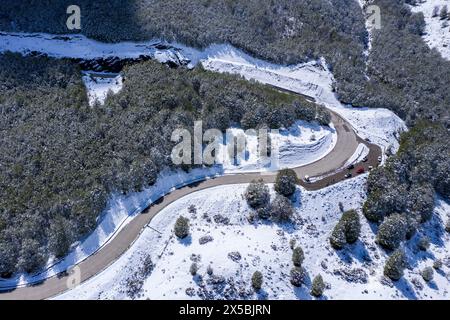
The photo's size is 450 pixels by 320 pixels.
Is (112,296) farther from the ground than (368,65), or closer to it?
closer to it

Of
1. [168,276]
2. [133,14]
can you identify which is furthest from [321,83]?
[168,276]

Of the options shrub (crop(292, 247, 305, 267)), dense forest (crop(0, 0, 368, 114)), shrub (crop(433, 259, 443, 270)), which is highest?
dense forest (crop(0, 0, 368, 114))

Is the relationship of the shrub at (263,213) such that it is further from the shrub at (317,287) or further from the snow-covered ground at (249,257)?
the shrub at (317,287)

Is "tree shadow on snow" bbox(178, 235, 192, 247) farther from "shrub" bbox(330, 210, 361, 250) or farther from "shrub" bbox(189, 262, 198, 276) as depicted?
"shrub" bbox(330, 210, 361, 250)

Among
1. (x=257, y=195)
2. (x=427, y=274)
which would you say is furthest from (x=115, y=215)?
(x=427, y=274)

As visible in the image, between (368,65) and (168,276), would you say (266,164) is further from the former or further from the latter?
(368,65)

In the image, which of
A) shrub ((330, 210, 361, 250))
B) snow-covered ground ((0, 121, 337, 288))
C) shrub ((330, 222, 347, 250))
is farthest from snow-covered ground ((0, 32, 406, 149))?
shrub ((330, 222, 347, 250))

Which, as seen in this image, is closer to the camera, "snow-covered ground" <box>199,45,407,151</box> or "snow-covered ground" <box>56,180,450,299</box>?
"snow-covered ground" <box>56,180,450,299</box>
